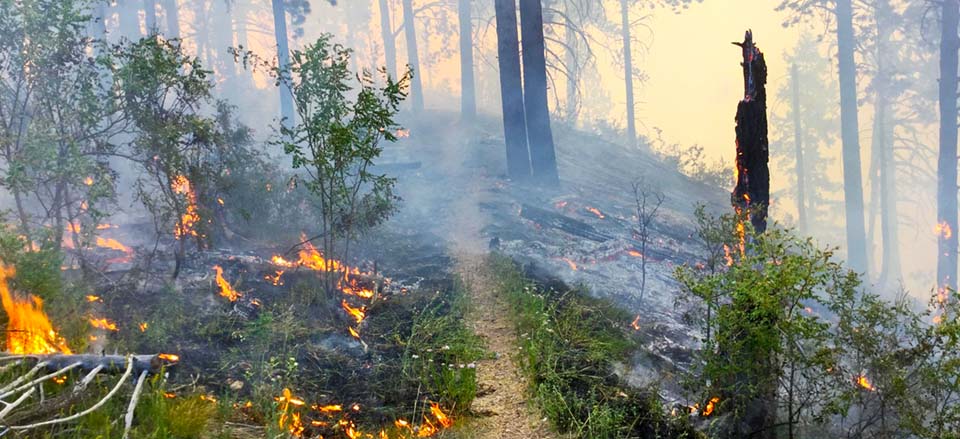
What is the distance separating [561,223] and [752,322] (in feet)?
28.7

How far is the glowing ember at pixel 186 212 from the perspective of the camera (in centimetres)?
870

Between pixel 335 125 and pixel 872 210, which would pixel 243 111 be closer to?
pixel 335 125

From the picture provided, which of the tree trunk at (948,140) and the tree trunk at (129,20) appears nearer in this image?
the tree trunk at (948,140)

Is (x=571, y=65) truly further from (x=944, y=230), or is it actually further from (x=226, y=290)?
(x=226, y=290)

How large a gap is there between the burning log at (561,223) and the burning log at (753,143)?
20.7 feet

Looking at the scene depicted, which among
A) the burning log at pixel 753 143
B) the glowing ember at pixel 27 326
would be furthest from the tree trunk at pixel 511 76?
the glowing ember at pixel 27 326

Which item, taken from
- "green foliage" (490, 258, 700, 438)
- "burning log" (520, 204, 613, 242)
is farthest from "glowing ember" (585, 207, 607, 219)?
"green foliage" (490, 258, 700, 438)

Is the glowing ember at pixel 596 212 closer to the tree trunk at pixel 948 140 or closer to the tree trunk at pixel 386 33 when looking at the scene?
the tree trunk at pixel 948 140

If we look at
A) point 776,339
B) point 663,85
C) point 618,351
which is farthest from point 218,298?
point 663,85

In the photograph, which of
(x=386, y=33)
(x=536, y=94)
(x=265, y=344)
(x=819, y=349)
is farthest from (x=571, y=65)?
(x=819, y=349)

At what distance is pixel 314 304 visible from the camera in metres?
8.25

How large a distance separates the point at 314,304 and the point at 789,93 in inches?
1723

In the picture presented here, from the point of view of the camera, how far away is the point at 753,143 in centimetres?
697

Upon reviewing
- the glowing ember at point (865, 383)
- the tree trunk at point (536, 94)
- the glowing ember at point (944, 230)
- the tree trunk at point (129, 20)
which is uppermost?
the tree trunk at point (129, 20)
